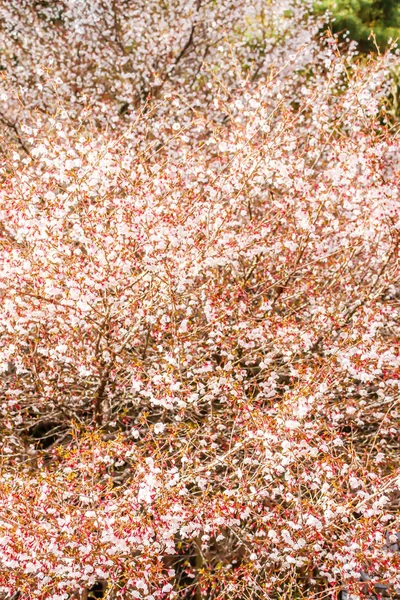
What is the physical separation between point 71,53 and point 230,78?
390 centimetres

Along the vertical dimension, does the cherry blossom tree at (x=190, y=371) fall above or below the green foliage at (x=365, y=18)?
below

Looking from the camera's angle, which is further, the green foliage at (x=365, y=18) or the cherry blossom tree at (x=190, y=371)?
the green foliage at (x=365, y=18)

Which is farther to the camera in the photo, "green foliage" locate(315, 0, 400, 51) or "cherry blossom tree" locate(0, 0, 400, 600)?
"green foliage" locate(315, 0, 400, 51)

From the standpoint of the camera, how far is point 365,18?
20.5 metres

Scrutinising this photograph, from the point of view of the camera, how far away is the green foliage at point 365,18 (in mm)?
18856

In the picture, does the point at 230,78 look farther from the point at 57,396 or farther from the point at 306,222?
the point at 57,396

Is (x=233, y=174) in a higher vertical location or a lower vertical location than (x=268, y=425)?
higher

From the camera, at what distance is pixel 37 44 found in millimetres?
15305

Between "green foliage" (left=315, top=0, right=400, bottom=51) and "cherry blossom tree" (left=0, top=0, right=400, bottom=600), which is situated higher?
"green foliage" (left=315, top=0, right=400, bottom=51)

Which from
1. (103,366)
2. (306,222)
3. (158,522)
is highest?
(306,222)

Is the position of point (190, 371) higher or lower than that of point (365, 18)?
lower

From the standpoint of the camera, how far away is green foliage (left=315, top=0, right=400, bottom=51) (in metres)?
18.9

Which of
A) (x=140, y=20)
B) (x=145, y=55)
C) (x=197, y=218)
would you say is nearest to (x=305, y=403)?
(x=197, y=218)

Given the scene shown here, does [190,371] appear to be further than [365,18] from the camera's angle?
No
